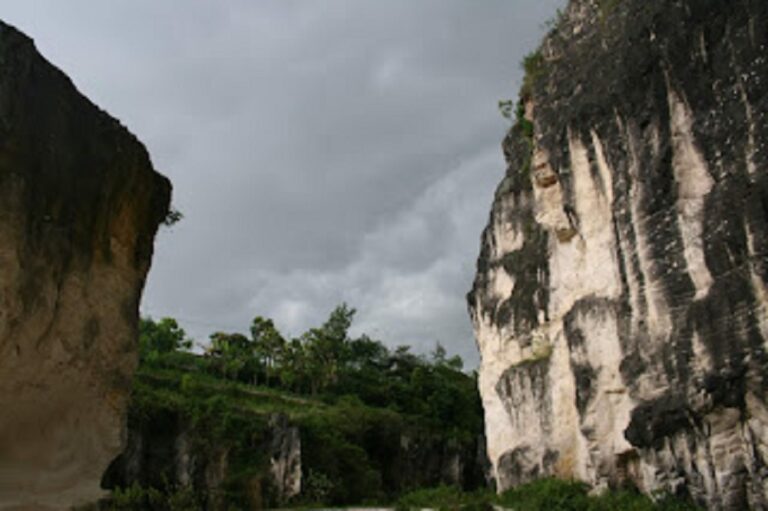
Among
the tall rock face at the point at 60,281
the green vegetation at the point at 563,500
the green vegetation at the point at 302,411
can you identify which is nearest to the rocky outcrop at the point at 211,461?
the green vegetation at the point at 302,411

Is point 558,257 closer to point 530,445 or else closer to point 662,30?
point 530,445

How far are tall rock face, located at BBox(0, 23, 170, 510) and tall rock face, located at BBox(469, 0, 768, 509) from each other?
1196cm

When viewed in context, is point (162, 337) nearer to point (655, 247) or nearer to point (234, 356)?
point (234, 356)

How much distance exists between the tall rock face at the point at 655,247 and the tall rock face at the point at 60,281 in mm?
11958

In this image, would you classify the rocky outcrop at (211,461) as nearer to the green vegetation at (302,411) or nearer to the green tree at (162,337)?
the green vegetation at (302,411)

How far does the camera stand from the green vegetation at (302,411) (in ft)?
92.0

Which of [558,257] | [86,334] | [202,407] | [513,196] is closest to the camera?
[86,334]

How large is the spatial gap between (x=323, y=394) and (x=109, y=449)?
41.9m

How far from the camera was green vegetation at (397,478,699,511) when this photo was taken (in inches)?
647

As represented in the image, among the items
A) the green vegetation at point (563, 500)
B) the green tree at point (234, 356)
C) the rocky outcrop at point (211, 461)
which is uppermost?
the green tree at point (234, 356)

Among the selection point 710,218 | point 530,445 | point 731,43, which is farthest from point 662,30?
point 530,445

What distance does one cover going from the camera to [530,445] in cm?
2545

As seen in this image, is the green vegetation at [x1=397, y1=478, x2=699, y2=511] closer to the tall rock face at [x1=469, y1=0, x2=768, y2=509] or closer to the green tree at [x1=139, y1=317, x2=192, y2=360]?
the tall rock face at [x1=469, y1=0, x2=768, y2=509]

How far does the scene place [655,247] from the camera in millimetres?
16781
